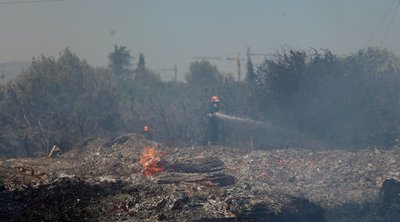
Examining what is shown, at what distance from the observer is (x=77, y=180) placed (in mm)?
8141

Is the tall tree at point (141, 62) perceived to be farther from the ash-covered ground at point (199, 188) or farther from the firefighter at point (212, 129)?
the ash-covered ground at point (199, 188)

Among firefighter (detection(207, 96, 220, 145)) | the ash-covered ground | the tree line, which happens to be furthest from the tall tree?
the ash-covered ground

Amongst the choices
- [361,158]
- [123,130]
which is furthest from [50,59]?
[361,158]

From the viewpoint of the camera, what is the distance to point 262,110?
2333 centimetres

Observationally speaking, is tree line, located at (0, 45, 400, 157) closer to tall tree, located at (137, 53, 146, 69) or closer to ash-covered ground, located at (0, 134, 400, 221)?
ash-covered ground, located at (0, 134, 400, 221)

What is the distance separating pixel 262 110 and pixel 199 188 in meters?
15.1

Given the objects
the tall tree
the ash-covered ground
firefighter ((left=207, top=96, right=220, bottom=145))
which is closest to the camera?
the ash-covered ground

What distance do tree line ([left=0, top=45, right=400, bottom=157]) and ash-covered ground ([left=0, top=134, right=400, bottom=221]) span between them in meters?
4.37

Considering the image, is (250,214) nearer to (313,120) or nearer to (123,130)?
(313,120)

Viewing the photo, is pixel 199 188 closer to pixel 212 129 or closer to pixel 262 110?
pixel 212 129

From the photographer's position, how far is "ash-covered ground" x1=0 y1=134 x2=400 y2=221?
741cm

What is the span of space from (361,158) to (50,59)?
21.7 m

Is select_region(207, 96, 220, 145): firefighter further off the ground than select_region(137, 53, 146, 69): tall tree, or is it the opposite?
select_region(137, 53, 146, 69): tall tree

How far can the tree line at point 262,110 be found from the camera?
2028 cm
